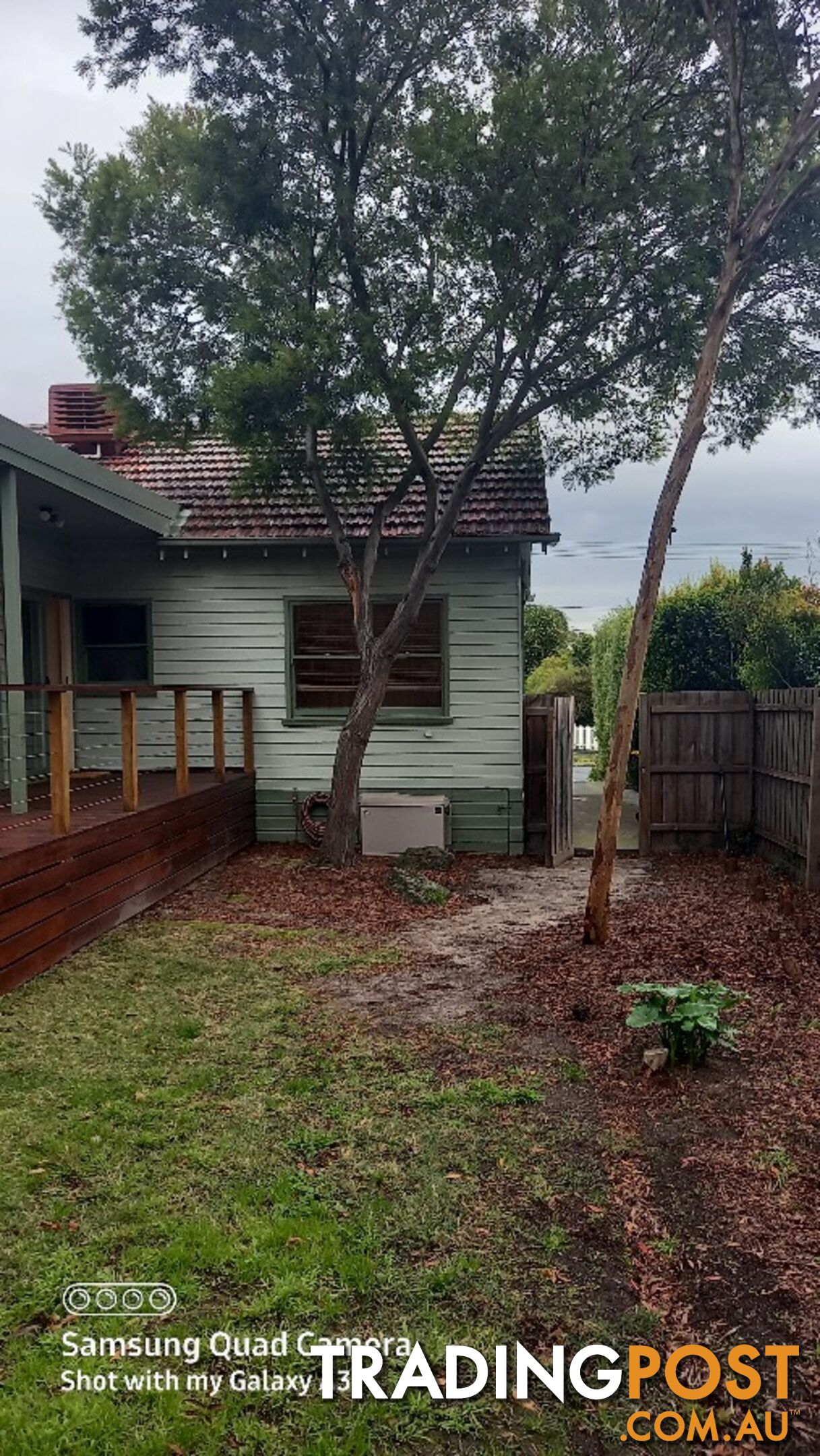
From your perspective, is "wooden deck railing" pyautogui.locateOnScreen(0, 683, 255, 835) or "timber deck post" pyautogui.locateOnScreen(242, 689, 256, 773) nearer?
"wooden deck railing" pyautogui.locateOnScreen(0, 683, 255, 835)

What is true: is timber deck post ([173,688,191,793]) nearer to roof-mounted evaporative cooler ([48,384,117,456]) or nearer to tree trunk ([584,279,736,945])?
tree trunk ([584,279,736,945])

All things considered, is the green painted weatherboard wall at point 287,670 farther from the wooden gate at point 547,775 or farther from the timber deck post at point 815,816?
the timber deck post at point 815,816

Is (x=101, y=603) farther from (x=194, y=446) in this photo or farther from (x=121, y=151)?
(x=121, y=151)

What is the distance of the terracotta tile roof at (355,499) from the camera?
9.81 meters

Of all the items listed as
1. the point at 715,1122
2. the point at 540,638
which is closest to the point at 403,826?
the point at 715,1122

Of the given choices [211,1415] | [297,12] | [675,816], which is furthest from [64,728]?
[675,816]

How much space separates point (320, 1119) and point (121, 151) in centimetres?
889

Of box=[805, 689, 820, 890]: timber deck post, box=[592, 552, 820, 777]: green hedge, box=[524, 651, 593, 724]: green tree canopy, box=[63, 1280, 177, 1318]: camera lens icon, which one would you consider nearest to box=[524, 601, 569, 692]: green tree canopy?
box=[524, 651, 593, 724]: green tree canopy

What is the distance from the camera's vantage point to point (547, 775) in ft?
32.8

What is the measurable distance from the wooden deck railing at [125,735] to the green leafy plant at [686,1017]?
3500mm

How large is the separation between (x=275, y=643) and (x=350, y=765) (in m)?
2.15

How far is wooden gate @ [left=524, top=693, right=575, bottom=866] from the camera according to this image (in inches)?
390

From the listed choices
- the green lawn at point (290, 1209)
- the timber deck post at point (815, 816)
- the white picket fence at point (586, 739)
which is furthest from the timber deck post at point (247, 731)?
the white picket fence at point (586, 739)

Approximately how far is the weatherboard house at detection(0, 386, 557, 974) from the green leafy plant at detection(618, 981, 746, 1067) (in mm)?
6004
